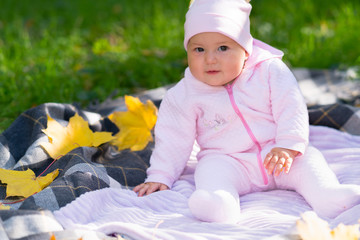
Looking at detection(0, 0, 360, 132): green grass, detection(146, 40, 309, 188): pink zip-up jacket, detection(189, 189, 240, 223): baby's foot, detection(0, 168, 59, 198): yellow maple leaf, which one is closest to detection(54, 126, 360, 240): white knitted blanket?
detection(189, 189, 240, 223): baby's foot

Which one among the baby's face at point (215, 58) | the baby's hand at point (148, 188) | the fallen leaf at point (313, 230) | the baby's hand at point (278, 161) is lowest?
the baby's hand at point (148, 188)

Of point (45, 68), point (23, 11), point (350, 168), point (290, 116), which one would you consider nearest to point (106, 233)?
point (290, 116)

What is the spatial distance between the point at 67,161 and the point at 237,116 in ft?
2.49

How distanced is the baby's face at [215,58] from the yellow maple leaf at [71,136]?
2.01 feet

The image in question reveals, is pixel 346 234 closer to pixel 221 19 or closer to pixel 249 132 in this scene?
pixel 249 132

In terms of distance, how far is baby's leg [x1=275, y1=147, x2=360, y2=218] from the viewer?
1.68 meters

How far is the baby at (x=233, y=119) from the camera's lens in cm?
188

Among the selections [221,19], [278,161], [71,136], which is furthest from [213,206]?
[71,136]

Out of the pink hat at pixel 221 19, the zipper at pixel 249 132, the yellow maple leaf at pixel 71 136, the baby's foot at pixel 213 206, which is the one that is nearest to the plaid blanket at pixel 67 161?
the yellow maple leaf at pixel 71 136

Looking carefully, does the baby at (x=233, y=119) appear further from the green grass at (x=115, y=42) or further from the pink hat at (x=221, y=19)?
the green grass at (x=115, y=42)

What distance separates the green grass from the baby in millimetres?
1032

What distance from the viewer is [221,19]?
1885mm

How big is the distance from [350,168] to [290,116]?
1.31 feet

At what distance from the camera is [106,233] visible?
1604 millimetres
